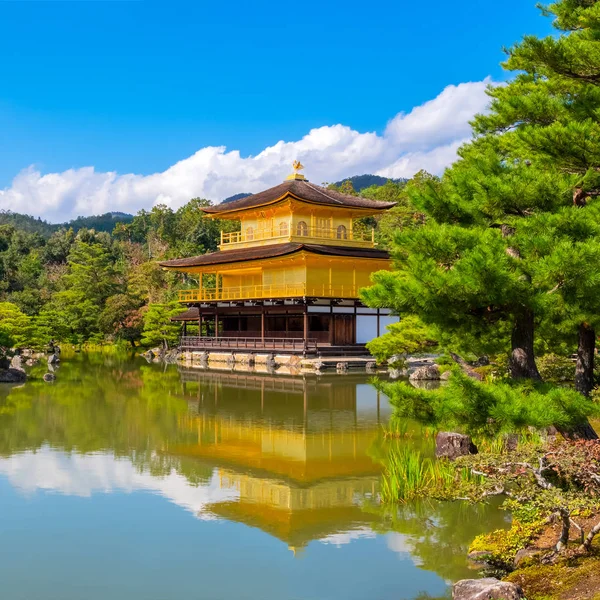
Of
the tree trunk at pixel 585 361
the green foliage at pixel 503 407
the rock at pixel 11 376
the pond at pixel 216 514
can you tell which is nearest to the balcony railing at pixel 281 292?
the rock at pixel 11 376

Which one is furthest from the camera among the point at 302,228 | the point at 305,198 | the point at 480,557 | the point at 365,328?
the point at 302,228

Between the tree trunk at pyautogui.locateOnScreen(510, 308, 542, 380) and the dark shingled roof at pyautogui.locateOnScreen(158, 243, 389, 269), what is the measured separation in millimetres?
20093

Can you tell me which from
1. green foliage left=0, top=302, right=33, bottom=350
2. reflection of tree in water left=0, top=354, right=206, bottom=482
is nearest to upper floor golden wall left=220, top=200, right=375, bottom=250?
reflection of tree in water left=0, top=354, right=206, bottom=482

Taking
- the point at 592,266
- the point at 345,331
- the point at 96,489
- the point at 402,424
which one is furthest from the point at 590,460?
the point at 345,331

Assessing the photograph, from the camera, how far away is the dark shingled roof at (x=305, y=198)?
3031cm

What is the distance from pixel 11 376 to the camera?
2244 cm

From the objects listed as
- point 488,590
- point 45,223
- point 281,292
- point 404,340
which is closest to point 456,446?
point 488,590

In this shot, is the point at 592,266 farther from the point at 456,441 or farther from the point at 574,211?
the point at 456,441

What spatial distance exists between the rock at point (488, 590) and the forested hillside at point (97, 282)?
26505 mm

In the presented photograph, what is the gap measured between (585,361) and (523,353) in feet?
3.17

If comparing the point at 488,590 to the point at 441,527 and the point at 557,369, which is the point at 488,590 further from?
the point at 557,369

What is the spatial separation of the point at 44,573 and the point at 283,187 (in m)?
27.0

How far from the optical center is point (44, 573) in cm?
621

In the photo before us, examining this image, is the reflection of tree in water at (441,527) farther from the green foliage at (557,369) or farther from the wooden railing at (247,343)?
the wooden railing at (247,343)
